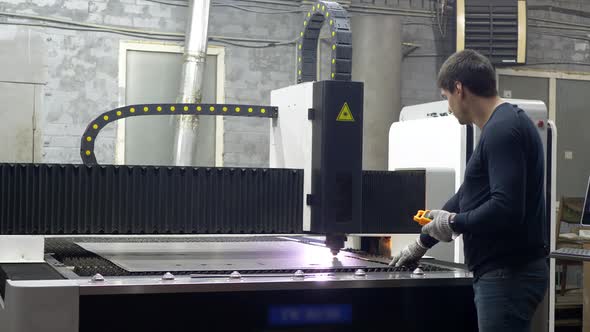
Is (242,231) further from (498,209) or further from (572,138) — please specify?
(572,138)

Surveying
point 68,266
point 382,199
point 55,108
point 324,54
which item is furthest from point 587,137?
point 68,266

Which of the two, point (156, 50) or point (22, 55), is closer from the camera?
point (22, 55)

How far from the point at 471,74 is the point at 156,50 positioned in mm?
5328

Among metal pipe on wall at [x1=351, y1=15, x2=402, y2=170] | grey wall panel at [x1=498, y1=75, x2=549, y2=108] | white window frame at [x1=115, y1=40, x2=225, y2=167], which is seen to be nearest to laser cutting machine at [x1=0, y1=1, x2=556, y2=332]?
white window frame at [x1=115, y1=40, x2=225, y2=167]

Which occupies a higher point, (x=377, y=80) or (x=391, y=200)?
(x=377, y=80)

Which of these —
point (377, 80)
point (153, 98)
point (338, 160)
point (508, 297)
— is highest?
point (377, 80)

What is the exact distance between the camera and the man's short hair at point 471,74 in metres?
2.19

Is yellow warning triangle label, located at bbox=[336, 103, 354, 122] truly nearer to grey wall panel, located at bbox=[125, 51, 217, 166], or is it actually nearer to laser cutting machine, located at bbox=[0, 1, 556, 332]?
laser cutting machine, located at bbox=[0, 1, 556, 332]

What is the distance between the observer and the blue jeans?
6.72 feet

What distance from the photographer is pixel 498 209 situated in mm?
2010

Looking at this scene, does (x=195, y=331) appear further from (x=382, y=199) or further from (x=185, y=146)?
(x=185, y=146)

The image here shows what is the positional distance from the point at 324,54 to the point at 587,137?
3207mm

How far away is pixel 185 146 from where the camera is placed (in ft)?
22.0

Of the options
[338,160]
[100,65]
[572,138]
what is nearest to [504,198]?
[338,160]
